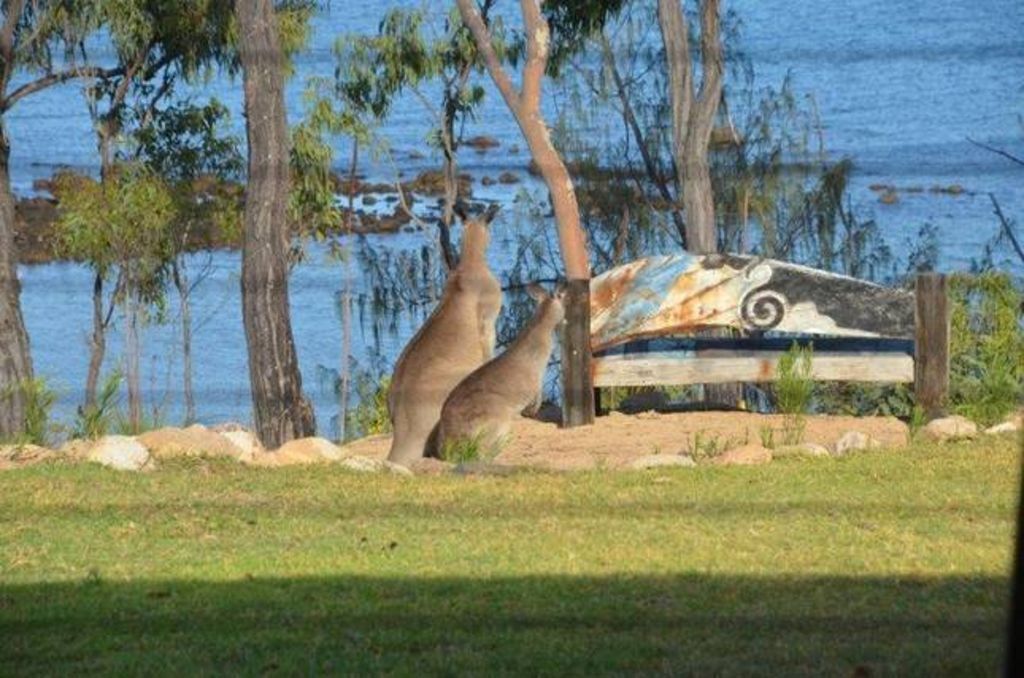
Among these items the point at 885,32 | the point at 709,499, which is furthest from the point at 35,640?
the point at 885,32

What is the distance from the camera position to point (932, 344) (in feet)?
47.5

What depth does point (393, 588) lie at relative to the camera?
8.31 metres

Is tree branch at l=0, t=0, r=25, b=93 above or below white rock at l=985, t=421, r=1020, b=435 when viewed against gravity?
above

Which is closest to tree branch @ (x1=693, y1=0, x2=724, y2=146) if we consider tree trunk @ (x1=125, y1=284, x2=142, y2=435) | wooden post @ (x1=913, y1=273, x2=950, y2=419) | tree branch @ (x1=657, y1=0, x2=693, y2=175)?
tree branch @ (x1=657, y1=0, x2=693, y2=175)

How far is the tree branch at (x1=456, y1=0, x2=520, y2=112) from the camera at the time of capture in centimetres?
1800

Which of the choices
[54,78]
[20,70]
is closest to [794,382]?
[54,78]

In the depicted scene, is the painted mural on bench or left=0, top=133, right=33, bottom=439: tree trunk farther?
left=0, top=133, right=33, bottom=439: tree trunk

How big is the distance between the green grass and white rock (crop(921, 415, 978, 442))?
979mm

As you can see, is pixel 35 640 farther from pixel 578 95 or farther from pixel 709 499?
pixel 578 95

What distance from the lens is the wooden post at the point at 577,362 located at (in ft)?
49.7

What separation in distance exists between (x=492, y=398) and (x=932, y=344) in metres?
3.46

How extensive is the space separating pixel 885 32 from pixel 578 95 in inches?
647

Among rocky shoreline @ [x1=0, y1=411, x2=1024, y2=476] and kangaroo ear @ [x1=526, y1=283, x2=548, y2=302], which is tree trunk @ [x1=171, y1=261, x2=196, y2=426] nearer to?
rocky shoreline @ [x1=0, y1=411, x2=1024, y2=476]

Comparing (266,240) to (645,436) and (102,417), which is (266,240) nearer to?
(102,417)
